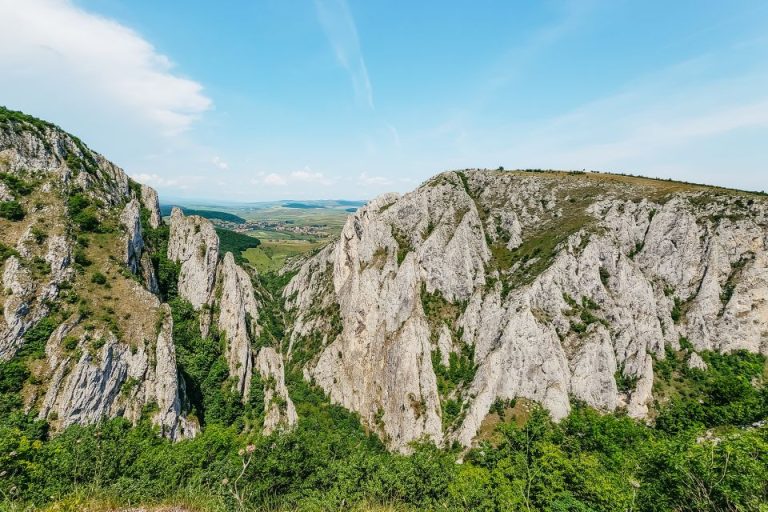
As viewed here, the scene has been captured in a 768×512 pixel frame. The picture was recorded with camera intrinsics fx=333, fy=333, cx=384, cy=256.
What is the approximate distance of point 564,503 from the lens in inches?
1283

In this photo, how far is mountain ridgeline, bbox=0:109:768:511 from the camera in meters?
36.4

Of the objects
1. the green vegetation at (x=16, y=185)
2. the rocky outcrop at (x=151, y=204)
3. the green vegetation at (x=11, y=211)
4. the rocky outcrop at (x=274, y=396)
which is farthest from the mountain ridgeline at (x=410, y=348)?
the rocky outcrop at (x=151, y=204)

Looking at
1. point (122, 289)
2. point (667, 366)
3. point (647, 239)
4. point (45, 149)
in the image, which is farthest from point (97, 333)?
point (647, 239)

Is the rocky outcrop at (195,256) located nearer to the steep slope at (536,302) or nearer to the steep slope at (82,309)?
the steep slope at (82,309)

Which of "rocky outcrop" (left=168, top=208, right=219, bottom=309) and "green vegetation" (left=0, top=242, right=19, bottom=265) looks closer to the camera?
"green vegetation" (left=0, top=242, right=19, bottom=265)

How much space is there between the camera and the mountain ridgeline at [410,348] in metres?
36.4

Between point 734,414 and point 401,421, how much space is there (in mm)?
63942

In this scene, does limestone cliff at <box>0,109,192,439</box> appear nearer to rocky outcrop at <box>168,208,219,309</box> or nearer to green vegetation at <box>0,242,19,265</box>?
green vegetation at <box>0,242,19,265</box>

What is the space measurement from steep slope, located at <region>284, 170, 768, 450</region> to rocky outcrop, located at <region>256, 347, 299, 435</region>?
1934 cm

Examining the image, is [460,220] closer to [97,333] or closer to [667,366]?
[667,366]

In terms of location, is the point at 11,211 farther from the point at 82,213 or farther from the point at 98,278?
the point at 98,278

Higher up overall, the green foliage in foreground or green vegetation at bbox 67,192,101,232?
green vegetation at bbox 67,192,101,232

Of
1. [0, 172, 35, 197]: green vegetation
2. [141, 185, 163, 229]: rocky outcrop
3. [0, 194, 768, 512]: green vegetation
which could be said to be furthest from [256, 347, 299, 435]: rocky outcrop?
[0, 172, 35, 197]: green vegetation

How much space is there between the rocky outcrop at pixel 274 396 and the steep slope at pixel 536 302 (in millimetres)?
19343
